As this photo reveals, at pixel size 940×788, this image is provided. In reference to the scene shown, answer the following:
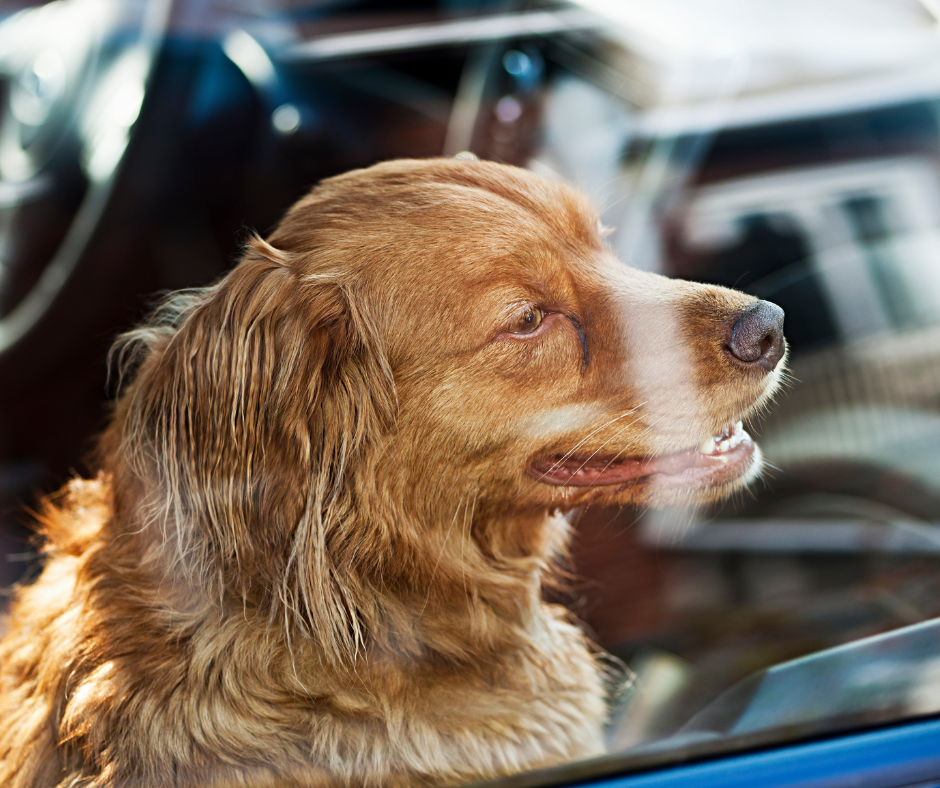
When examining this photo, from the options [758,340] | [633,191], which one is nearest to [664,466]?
[758,340]

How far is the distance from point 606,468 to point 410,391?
0.40 metres

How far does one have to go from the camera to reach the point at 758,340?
1.48m

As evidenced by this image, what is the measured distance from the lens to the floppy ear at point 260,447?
145cm

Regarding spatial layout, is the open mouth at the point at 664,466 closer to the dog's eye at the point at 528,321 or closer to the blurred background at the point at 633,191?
the blurred background at the point at 633,191

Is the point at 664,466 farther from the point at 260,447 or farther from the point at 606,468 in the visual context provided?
the point at 260,447

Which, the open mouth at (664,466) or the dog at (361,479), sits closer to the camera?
the dog at (361,479)

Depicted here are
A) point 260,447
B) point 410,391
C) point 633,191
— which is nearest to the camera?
point 260,447

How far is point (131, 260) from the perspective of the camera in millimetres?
2176

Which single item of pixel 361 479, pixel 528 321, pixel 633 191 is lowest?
pixel 361 479

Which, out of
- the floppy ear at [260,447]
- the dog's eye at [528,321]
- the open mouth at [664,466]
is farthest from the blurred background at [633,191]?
the dog's eye at [528,321]

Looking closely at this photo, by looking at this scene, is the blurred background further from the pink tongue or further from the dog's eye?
the dog's eye

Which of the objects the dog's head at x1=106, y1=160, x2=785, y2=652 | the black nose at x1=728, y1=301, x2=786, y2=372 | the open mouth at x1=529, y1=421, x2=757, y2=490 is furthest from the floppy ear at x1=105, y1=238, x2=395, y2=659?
the black nose at x1=728, y1=301, x2=786, y2=372

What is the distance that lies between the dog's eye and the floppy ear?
0.28 m

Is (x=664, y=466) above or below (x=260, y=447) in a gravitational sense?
above
